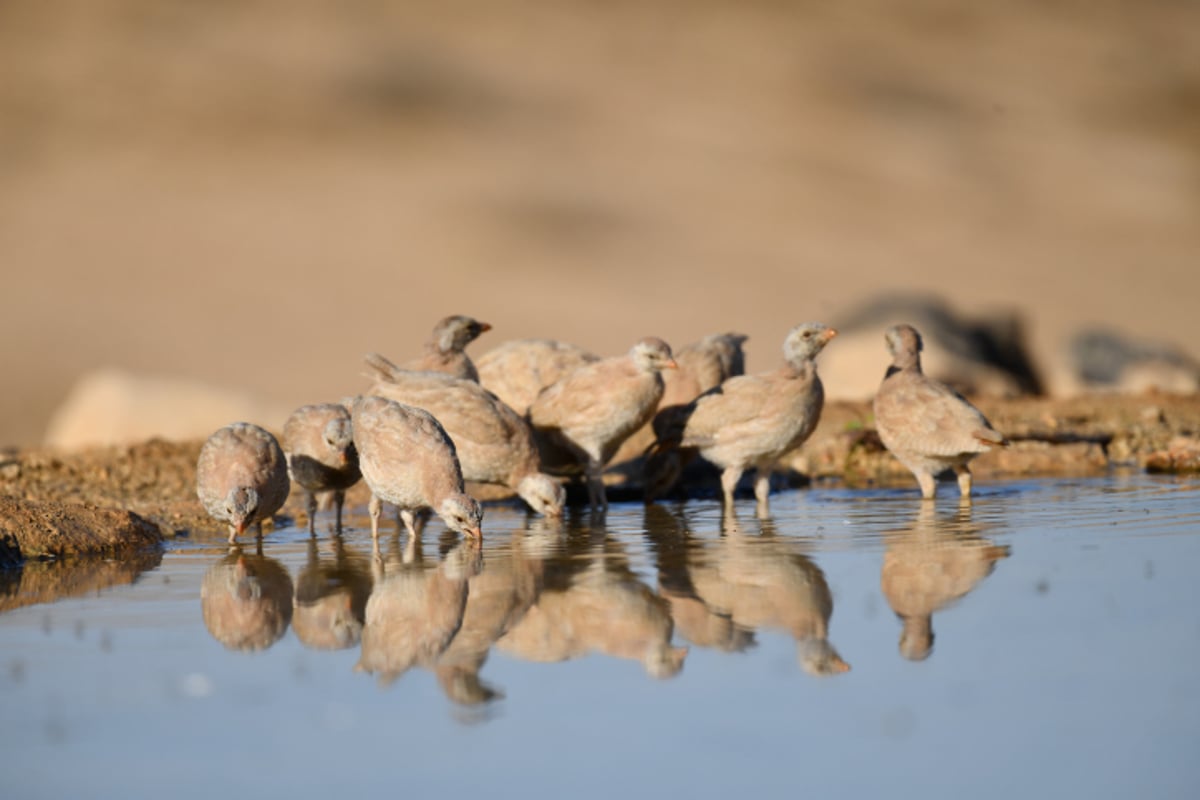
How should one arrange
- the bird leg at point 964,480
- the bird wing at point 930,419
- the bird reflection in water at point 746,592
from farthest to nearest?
the bird leg at point 964,480 → the bird wing at point 930,419 → the bird reflection in water at point 746,592

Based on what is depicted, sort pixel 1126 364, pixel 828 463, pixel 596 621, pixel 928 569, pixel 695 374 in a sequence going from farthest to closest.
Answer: pixel 1126 364
pixel 828 463
pixel 695 374
pixel 928 569
pixel 596 621

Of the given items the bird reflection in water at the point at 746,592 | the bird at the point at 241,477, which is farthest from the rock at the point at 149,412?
the bird reflection in water at the point at 746,592

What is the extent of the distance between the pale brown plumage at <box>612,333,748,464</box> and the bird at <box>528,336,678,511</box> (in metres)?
0.80

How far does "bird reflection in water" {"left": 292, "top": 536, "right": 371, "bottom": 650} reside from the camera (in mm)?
6262

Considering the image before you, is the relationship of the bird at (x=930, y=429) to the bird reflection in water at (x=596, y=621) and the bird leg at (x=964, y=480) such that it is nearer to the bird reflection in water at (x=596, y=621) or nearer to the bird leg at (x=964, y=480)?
the bird leg at (x=964, y=480)

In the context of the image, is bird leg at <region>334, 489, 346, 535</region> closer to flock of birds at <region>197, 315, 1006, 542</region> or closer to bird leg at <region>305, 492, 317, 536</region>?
flock of birds at <region>197, 315, 1006, 542</region>

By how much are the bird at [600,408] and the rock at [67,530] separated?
3758 mm

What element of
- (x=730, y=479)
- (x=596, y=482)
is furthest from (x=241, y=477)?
(x=730, y=479)

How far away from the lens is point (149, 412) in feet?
67.7

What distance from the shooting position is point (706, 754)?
446 centimetres

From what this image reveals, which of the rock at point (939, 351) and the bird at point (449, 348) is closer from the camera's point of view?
the bird at point (449, 348)

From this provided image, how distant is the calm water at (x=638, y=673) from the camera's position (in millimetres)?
4359

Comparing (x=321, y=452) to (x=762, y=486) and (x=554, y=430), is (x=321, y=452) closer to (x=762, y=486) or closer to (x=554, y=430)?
(x=554, y=430)

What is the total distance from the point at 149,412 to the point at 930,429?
41.6 ft
